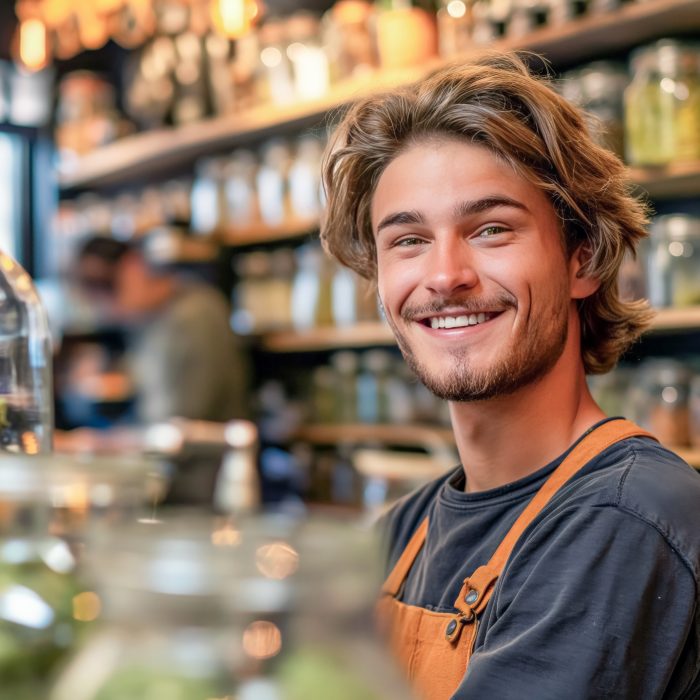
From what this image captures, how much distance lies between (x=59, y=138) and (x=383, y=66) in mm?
2436

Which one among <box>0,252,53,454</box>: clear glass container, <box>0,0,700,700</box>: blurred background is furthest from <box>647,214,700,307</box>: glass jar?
<box>0,252,53,454</box>: clear glass container

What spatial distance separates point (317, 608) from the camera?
38 centimetres

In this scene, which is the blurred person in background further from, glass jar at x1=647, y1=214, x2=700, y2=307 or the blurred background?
glass jar at x1=647, y1=214, x2=700, y2=307

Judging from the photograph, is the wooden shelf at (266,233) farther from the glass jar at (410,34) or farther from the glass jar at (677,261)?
the glass jar at (677,261)

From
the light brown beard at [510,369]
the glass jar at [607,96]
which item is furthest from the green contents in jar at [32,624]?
the glass jar at [607,96]

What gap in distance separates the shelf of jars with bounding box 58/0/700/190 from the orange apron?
0.63 m

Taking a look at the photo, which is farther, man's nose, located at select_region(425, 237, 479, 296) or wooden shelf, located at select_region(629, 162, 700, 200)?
wooden shelf, located at select_region(629, 162, 700, 200)

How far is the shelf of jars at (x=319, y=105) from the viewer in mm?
2529

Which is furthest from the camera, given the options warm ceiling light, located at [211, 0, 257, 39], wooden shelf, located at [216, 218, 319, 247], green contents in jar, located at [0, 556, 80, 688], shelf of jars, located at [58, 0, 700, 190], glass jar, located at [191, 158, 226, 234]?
glass jar, located at [191, 158, 226, 234]

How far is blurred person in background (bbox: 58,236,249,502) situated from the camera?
11.4ft

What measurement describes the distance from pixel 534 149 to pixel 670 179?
1.42m

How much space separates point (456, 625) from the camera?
1.07 meters

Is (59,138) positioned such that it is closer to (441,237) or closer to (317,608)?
A: (441,237)

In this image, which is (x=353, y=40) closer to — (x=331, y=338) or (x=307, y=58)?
(x=307, y=58)
